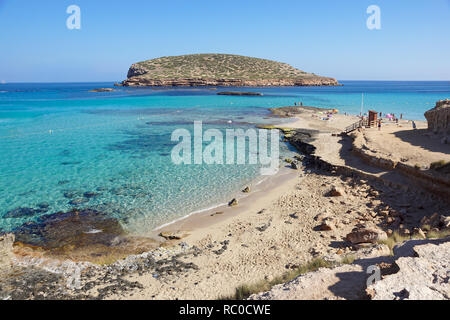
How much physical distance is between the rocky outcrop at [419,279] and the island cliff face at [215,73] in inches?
4377

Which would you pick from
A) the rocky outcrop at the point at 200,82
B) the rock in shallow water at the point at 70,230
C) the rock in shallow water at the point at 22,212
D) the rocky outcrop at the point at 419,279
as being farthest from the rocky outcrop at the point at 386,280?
the rocky outcrop at the point at 200,82

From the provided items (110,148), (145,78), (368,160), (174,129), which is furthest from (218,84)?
(368,160)

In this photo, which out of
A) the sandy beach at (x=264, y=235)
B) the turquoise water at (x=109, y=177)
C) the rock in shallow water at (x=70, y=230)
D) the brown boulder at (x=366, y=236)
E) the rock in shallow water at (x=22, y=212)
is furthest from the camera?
the turquoise water at (x=109, y=177)

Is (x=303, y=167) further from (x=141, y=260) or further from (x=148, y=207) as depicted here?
(x=141, y=260)

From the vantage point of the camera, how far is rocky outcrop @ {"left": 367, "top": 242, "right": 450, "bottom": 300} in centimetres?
445

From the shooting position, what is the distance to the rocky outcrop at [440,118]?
18609 millimetres

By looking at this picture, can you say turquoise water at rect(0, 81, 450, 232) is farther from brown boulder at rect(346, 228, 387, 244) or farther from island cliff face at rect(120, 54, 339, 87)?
island cliff face at rect(120, 54, 339, 87)

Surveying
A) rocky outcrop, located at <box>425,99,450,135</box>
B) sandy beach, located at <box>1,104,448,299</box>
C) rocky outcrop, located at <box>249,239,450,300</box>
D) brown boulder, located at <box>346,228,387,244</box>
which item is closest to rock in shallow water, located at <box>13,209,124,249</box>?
sandy beach, located at <box>1,104,448,299</box>

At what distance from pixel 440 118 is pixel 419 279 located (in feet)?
63.6

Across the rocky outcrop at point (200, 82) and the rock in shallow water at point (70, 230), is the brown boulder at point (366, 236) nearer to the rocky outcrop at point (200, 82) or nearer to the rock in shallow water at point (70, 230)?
the rock in shallow water at point (70, 230)

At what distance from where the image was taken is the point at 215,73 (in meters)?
121

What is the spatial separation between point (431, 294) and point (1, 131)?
133ft

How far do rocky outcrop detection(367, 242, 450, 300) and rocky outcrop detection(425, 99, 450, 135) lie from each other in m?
16.9

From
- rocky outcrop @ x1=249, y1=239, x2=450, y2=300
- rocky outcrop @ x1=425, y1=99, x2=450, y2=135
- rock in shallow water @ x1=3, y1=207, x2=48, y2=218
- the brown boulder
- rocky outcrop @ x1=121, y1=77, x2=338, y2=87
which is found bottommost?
rock in shallow water @ x1=3, y1=207, x2=48, y2=218
